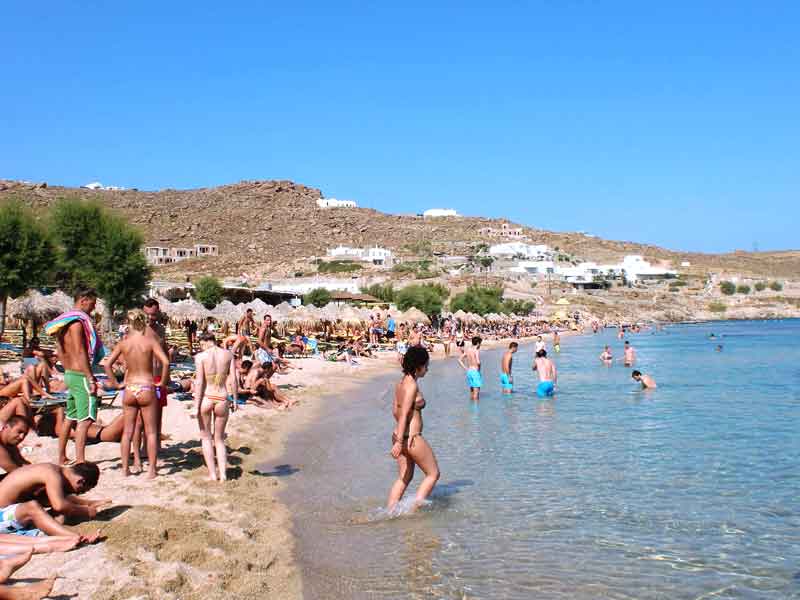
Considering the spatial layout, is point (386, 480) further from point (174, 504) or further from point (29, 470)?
point (29, 470)

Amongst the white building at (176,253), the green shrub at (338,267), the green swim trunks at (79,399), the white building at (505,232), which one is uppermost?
the white building at (505,232)

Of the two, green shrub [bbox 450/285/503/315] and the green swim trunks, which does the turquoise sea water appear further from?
green shrub [bbox 450/285/503/315]

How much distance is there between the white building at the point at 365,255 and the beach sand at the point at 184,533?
2900 inches

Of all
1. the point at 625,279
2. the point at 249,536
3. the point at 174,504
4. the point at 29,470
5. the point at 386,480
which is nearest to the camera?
the point at 29,470

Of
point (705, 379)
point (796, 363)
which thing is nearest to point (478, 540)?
point (705, 379)

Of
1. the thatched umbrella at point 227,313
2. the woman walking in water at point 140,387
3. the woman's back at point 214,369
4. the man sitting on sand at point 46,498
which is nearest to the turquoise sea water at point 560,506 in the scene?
the woman's back at point 214,369

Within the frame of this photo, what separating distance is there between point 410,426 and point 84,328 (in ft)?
9.35

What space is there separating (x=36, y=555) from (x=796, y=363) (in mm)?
28962

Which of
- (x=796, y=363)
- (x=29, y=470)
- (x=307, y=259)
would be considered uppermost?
(x=307, y=259)

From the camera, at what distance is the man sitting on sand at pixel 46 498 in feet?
14.6

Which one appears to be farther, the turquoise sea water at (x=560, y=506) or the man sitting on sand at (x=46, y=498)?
the turquoise sea water at (x=560, y=506)

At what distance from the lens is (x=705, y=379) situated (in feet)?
67.9

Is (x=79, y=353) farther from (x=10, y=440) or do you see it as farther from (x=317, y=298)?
(x=317, y=298)

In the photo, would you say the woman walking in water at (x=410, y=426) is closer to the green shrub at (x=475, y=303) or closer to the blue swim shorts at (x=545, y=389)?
the blue swim shorts at (x=545, y=389)
